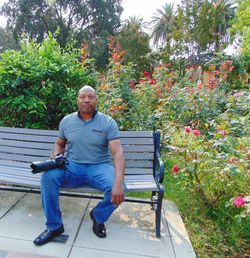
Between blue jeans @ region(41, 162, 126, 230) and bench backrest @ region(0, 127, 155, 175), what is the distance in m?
0.48

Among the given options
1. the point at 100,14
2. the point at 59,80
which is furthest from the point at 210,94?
the point at 100,14

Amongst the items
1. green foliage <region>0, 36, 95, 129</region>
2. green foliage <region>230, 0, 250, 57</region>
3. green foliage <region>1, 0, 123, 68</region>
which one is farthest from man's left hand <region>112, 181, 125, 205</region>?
green foliage <region>1, 0, 123, 68</region>

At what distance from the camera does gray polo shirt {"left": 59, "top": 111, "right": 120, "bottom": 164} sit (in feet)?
8.42

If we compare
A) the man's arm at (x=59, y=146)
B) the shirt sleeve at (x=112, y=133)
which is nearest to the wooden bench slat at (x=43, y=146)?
the man's arm at (x=59, y=146)

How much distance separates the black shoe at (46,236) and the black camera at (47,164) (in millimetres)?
570

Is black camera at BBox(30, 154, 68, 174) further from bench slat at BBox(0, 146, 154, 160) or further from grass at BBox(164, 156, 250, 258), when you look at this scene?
grass at BBox(164, 156, 250, 258)

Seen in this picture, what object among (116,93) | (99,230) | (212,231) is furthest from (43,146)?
(212,231)

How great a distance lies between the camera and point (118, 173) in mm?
2361

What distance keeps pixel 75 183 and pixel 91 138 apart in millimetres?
483

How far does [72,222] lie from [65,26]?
78.2 feet

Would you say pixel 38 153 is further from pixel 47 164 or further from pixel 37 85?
pixel 37 85

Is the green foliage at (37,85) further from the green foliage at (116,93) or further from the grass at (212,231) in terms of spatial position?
the grass at (212,231)

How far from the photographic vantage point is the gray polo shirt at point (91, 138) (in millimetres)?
2566

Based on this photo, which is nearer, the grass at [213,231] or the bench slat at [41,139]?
the grass at [213,231]
